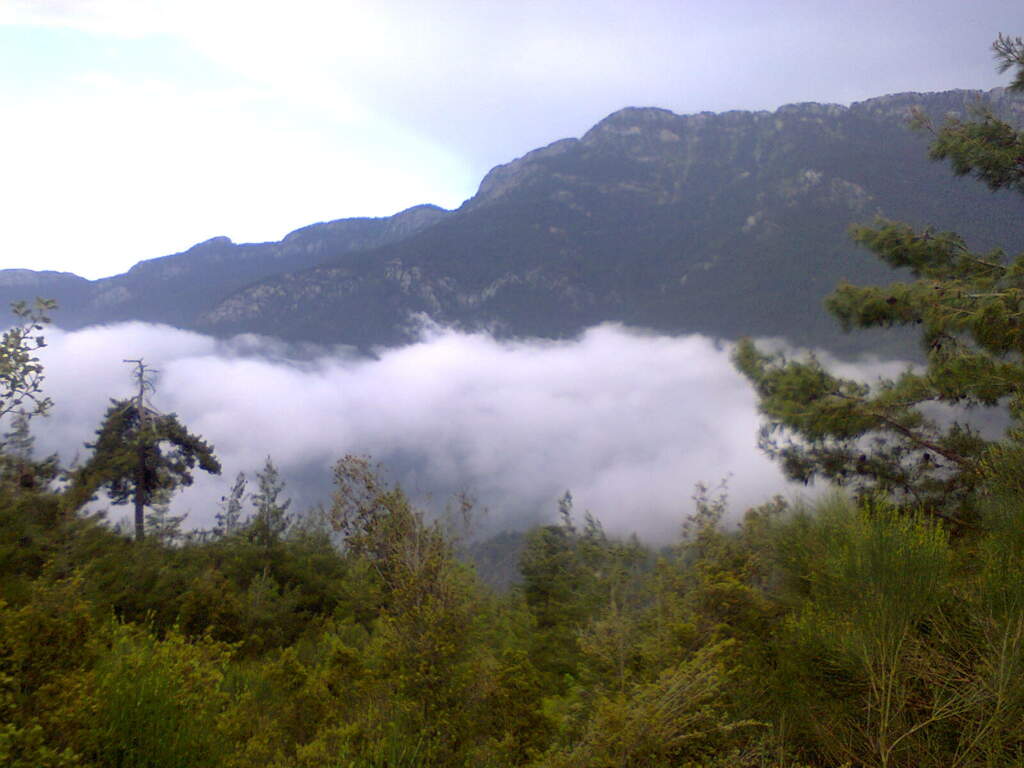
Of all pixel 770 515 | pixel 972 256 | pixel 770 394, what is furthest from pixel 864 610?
pixel 972 256

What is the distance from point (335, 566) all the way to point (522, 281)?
164970mm

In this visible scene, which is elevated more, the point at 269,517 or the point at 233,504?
the point at 269,517

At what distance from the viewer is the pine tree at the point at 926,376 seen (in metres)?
8.73

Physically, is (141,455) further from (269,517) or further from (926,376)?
(926,376)

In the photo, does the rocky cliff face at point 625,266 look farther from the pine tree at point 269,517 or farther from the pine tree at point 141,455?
the pine tree at point 141,455

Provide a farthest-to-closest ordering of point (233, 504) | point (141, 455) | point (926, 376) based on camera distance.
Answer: point (233, 504)
point (141, 455)
point (926, 376)

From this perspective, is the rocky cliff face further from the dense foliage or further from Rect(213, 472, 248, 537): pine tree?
the dense foliage

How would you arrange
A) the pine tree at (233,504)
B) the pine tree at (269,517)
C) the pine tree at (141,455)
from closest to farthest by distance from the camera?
the pine tree at (141,455), the pine tree at (269,517), the pine tree at (233,504)

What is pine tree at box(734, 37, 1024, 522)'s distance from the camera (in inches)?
344

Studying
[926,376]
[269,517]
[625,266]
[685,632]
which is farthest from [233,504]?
[625,266]

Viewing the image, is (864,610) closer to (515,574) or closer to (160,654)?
(160,654)

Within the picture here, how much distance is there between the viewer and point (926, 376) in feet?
32.1

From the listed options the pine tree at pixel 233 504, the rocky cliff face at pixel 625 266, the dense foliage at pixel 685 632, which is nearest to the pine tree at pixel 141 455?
the dense foliage at pixel 685 632

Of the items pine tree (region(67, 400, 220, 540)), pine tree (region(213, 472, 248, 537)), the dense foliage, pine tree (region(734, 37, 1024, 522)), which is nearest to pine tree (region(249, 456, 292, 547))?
pine tree (region(67, 400, 220, 540))
